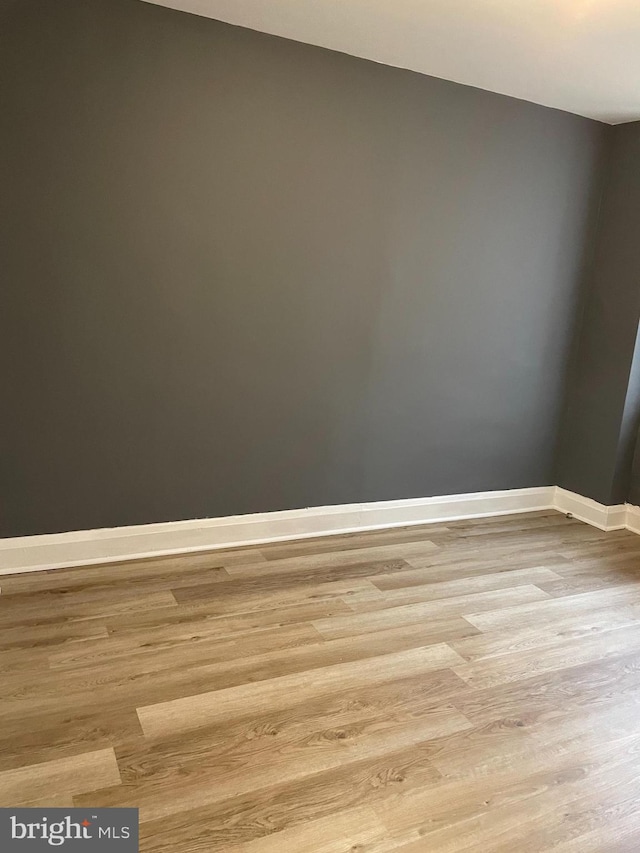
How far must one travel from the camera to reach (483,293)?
3.61m

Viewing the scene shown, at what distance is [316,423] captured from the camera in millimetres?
3299

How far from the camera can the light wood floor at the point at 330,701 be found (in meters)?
1.75

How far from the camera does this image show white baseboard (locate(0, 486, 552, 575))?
112 inches

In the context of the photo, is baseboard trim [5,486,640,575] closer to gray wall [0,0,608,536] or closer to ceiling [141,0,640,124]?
gray wall [0,0,608,536]

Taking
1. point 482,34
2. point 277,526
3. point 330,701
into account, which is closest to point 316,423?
point 277,526

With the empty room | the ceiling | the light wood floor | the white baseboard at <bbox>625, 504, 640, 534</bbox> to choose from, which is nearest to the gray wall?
the empty room

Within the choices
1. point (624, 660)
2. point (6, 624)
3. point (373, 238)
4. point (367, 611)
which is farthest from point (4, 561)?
point (624, 660)

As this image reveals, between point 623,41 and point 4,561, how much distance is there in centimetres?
308

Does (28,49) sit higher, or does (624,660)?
(28,49)

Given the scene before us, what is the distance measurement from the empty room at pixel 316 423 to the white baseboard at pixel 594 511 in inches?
1.5

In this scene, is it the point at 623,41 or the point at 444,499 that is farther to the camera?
the point at 444,499

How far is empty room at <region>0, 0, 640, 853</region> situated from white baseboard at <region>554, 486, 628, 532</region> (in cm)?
4

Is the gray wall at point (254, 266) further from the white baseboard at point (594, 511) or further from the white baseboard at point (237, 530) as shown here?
the white baseboard at point (594, 511)

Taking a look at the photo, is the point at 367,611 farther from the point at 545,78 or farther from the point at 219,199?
the point at 545,78
